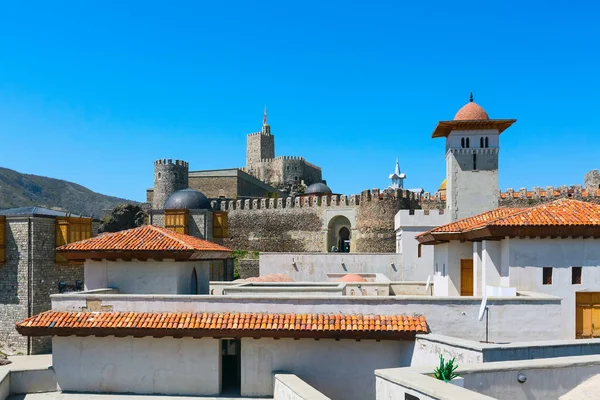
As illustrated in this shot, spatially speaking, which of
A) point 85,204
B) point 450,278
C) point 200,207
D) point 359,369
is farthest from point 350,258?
point 85,204

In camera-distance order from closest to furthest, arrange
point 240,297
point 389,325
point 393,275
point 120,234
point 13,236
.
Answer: point 389,325
point 240,297
point 120,234
point 13,236
point 393,275

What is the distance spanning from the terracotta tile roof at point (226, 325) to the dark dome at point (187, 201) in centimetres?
2222

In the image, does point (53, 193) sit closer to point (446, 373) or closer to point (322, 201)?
point (322, 201)

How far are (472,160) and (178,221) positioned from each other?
1589 cm

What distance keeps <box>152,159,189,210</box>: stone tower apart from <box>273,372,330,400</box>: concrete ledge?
36.3 m

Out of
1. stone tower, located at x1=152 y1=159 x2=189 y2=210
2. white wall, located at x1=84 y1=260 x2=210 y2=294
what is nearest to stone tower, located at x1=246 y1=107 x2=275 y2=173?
stone tower, located at x1=152 y1=159 x2=189 y2=210

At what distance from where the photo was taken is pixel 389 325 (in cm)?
Result: 1159

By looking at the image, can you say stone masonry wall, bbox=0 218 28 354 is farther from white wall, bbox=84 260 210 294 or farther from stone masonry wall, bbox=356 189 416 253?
stone masonry wall, bbox=356 189 416 253

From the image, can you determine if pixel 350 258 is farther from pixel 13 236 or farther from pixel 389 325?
pixel 389 325

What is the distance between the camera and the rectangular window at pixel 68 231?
22.3 meters

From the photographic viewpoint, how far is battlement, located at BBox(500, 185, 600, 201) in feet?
110

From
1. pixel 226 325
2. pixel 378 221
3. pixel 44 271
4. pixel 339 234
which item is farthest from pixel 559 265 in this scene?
pixel 339 234

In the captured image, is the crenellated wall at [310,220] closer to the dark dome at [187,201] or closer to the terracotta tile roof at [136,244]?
the dark dome at [187,201]

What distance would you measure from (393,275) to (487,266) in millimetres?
15625
